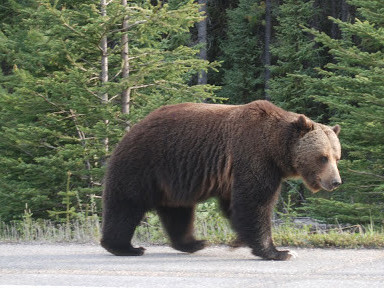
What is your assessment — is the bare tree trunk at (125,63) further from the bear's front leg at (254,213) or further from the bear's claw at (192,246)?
the bear's front leg at (254,213)

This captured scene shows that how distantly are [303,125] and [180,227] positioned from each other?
1.59 m

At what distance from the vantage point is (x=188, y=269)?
15.7 ft

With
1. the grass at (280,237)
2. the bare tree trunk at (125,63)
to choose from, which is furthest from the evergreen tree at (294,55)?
the grass at (280,237)

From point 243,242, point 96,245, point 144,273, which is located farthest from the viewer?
point 96,245

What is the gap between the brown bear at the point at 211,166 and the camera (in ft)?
19.6

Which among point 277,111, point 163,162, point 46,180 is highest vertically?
point 277,111

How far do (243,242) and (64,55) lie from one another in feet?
23.7

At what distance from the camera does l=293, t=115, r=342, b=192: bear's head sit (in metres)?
5.99

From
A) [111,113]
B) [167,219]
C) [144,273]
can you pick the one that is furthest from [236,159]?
[111,113]

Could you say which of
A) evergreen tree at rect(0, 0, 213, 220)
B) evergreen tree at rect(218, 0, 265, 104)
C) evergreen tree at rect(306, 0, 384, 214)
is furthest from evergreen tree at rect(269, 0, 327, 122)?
evergreen tree at rect(0, 0, 213, 220)

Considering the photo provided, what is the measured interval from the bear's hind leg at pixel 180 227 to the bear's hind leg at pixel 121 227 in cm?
37

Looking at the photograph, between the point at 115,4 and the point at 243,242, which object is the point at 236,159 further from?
the point at 115,4

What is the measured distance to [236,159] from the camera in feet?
20.0

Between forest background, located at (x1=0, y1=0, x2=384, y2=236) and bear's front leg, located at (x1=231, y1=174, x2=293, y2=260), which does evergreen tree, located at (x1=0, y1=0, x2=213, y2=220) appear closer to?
forest background, located at (x1=0, y1=0, x2=384, y2=236)
